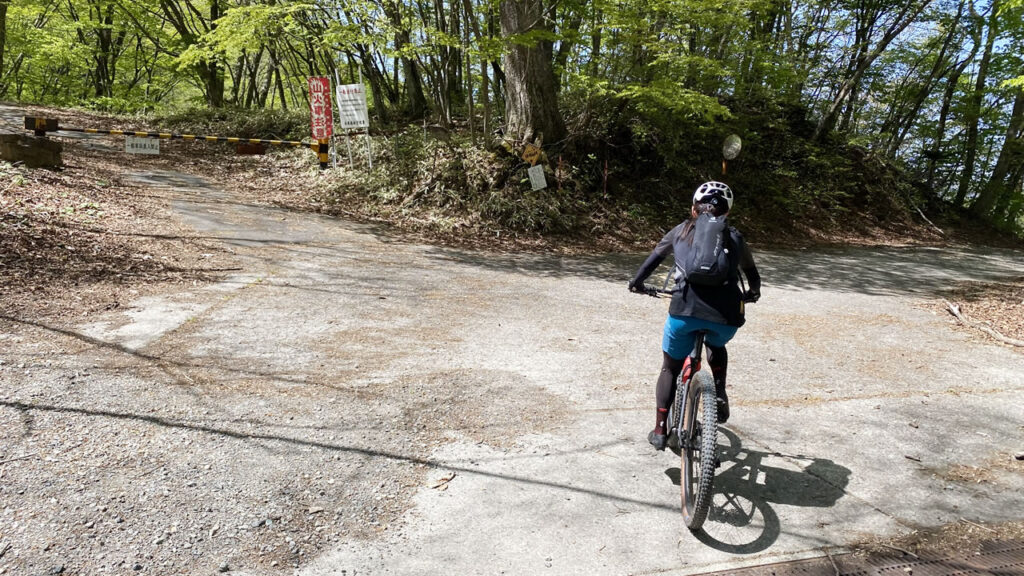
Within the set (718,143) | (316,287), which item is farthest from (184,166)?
(718,143)

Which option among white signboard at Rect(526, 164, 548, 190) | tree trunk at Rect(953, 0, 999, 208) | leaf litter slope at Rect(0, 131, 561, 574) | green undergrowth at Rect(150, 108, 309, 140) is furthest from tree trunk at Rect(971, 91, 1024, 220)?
green undergrowth at Rect(150, 108, 309, 140)

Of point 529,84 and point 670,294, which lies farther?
point 529,84

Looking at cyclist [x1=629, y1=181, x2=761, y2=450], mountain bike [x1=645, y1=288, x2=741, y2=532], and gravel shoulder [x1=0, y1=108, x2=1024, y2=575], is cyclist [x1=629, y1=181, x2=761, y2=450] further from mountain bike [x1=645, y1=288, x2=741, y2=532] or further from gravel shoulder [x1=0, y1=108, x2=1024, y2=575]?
gravel shoulder [x1=0, y1=108, x2=1024, y2=575]

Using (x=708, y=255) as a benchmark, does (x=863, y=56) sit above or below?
above

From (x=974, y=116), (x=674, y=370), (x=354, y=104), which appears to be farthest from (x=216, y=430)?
(x=974, y=116)

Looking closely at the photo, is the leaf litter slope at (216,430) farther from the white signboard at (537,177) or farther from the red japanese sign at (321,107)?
the red japanese sign at (321,107)

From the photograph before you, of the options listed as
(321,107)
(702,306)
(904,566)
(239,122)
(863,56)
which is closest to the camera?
(904,566)

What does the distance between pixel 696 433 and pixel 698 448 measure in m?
0.08

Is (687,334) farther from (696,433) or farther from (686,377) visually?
(696,433)

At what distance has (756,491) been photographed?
3324 millimetres

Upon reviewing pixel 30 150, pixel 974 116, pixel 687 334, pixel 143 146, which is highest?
pixel 974 116

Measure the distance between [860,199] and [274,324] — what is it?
17.4m

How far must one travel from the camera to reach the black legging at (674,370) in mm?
3434

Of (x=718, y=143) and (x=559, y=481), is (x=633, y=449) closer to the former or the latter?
(x=559, y=481)
